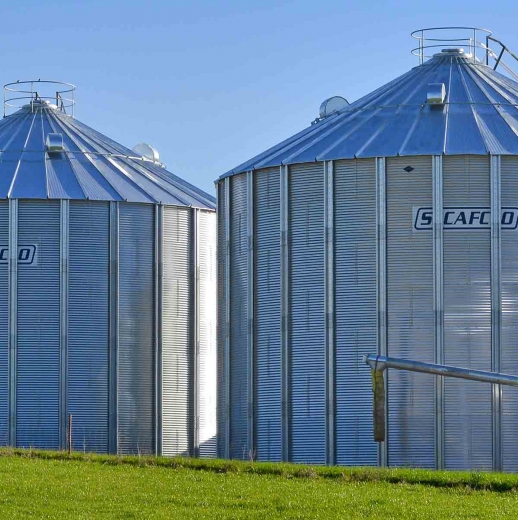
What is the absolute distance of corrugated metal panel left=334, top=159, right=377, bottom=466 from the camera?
5347 centimetres

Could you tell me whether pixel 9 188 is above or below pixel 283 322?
above

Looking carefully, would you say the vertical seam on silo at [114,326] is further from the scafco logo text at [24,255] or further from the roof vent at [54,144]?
the roof vent at [54,144]

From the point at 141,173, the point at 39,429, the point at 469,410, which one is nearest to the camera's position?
the point at 469,410

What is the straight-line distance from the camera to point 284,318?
55438 mm

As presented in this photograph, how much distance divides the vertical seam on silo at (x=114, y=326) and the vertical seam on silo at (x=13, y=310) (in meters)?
3.65

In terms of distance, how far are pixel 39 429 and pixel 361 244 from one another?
1592 centimetres

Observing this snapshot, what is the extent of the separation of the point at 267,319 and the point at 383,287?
4807 mm

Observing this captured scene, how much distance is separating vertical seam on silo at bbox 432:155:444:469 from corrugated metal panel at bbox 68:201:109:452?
15.6 m

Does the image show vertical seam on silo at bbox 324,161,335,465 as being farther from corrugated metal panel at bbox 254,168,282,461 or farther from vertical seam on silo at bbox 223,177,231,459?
vertical seam on silo at bbox 223,177,231,459

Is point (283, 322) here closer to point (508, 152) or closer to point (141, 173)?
point (508, 152)

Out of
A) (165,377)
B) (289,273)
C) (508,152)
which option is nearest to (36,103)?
(165,377)

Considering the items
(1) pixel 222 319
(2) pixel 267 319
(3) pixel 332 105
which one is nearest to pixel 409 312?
(2) pixel 267 319

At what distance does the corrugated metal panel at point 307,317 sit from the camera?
5434 centimetres

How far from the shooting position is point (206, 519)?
37.8m
